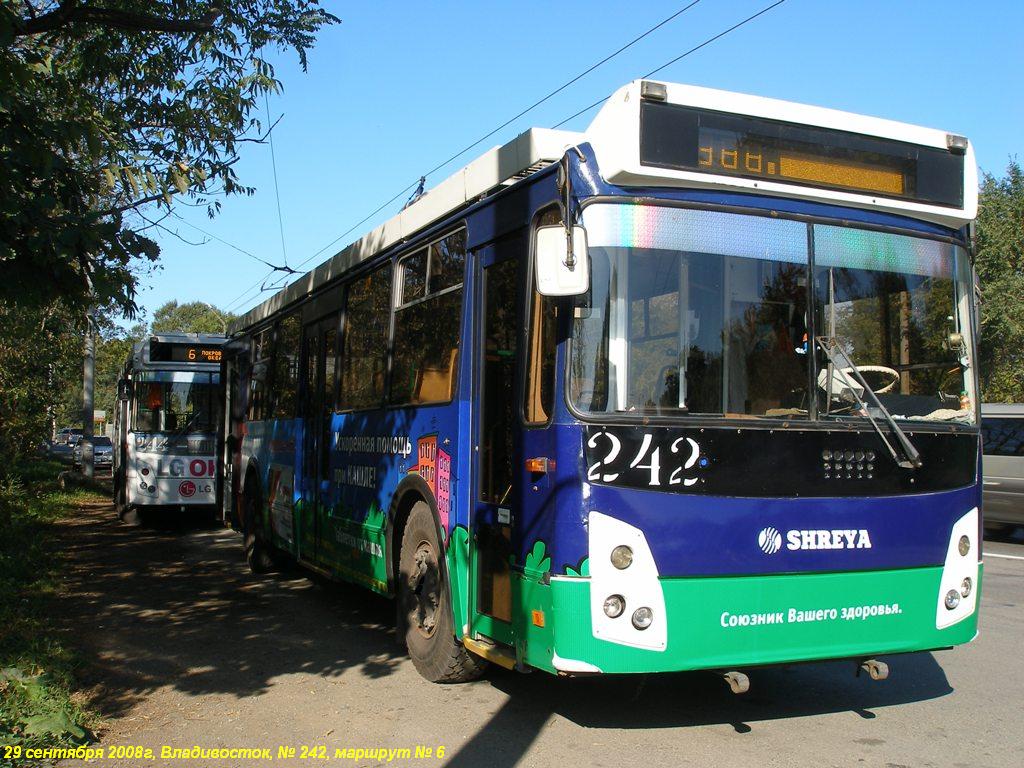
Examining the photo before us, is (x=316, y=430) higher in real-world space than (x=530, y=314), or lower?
lower

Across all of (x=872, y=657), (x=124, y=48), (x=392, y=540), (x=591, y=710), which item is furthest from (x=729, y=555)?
(x=124, y=48)

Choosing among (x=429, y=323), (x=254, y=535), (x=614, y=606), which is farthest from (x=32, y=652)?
(x=254, y=535)

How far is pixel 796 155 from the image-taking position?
5.43 metres

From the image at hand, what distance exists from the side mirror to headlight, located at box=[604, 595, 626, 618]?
5.06ft

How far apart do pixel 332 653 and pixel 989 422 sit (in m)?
12.8

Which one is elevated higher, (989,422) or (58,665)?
(989,422)

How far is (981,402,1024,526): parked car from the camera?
601 inches

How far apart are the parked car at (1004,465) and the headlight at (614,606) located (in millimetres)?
12266

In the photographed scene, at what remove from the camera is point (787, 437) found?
514cm

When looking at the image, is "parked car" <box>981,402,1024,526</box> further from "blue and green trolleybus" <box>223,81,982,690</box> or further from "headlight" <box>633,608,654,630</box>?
"headlight" <box>633,608,654,630</box>

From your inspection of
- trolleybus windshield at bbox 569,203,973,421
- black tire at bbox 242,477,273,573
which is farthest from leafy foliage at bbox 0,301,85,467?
trolleybus windshield at bbox 569,203,973,421

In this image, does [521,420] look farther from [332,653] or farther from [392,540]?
[332,653]

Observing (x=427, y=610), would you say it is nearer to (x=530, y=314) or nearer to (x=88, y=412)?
(x=530, y=314)

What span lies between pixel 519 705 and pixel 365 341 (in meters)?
3.66
